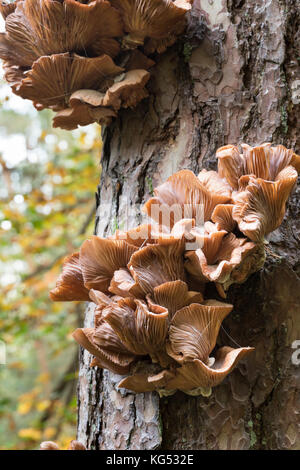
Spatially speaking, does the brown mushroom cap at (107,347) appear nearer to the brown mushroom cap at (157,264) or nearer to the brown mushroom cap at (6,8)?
the brown mushroom cap at (157,264)

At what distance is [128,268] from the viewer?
1529 millimetres

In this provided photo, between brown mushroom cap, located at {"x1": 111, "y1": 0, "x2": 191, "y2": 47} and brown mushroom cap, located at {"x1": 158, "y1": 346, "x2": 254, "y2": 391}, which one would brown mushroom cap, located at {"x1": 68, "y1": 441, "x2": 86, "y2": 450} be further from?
brown mushroom cap, located at {"x1": 111, "y1": 0, "x2": 191, "y2": 47}

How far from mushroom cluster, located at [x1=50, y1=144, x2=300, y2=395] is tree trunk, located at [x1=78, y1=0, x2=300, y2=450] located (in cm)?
17

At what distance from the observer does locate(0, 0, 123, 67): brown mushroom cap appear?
1.80m

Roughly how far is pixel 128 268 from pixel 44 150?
8.10 meters

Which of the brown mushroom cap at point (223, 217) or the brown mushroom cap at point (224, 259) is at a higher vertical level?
the brown mushroom cap at point (223, 217)

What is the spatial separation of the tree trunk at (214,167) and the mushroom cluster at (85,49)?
15 centimetres

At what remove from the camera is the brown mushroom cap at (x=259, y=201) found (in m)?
1.37

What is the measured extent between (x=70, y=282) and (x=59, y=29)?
3.84ft

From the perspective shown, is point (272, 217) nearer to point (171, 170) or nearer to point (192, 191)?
point (192, 191)

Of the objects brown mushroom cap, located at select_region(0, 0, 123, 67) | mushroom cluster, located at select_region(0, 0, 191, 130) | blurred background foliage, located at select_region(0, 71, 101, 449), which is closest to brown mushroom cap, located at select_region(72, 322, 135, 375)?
mushroom cluster, located at select_region(0, 0, 191, 130)

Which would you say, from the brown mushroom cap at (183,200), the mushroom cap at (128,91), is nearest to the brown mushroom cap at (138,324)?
the brown mushroom cap at (183,200)

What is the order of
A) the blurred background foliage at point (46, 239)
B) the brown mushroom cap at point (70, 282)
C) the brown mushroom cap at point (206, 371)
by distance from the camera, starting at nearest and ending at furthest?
the brown mushroom cap at point (206, 371), the brown mushroom cap at point (70, 282), the blurred background foliage at point (46, 239)

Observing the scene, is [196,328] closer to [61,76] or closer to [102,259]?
[102,259]
